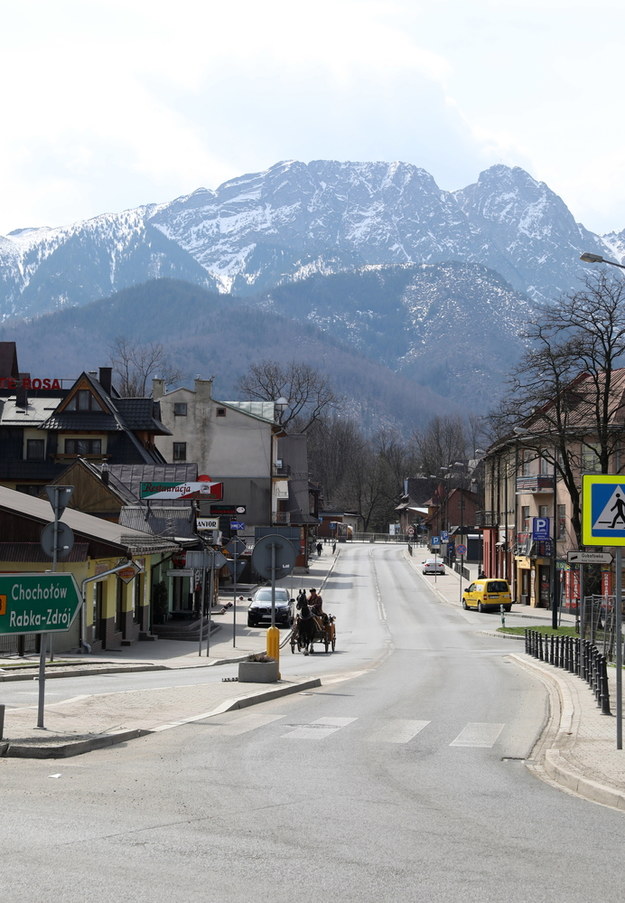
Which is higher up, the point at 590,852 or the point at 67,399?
the point at 67,399

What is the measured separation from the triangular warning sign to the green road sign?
19.8 feet

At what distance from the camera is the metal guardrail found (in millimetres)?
17859

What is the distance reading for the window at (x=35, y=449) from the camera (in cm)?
6544

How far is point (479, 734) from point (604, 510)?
450cm

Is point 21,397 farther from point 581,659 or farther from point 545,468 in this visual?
point 581,659

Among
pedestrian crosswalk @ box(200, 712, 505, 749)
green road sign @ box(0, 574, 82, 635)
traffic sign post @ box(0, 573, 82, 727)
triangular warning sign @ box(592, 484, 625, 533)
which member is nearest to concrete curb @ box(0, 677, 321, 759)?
pedestrian crosswalk @ box(200, 712, 505, 749)

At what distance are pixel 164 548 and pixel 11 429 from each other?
29051mm

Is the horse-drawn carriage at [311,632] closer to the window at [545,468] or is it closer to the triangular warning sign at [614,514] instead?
the triangular warning sign at [614,514]

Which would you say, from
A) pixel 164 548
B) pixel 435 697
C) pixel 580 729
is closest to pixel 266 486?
pixel 164 548

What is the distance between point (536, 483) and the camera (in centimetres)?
6431

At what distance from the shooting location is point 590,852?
809 cm

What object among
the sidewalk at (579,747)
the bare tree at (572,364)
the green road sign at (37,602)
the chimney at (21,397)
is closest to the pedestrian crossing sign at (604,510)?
the sidewalk at (579,747)

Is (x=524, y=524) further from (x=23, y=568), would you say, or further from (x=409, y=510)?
(x=409, y=510)

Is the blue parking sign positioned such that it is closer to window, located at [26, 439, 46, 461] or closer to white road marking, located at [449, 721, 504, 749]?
window, located at [26, 439, 46, 461]
